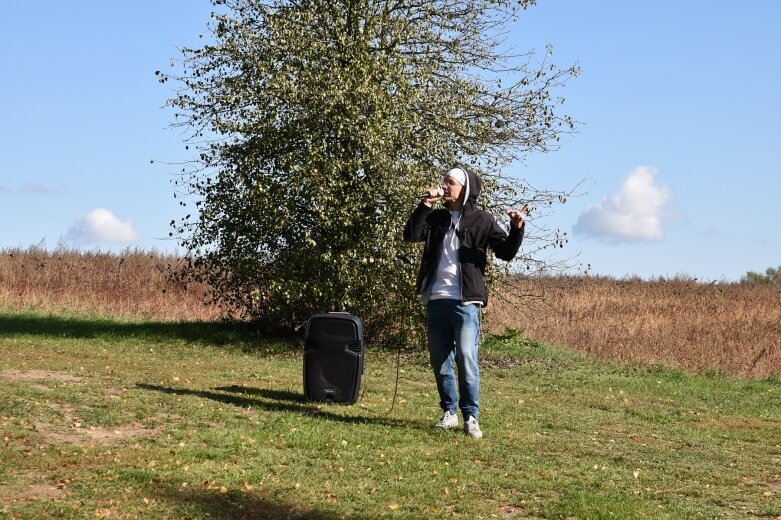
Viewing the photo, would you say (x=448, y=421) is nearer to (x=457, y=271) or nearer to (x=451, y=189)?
(x=457, y=271)

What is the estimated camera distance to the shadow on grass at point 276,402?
38.8ft

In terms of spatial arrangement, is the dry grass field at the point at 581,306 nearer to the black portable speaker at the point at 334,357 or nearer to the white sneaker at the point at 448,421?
the black portable speaker at the point at 334,357

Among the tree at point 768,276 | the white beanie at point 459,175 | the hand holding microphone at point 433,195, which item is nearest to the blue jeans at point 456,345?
the hand holding microphone at point 433,195

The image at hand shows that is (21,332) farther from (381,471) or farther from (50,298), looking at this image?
(381,471)

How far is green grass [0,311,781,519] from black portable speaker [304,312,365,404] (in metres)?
0.21

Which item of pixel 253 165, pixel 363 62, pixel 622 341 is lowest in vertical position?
pixel 622 341

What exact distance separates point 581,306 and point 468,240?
59.5 feet

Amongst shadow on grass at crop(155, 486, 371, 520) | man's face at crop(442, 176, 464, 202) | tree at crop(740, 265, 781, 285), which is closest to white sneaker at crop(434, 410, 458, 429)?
man's face at crop(442, 176, 464, 202)

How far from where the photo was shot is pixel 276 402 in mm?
12930

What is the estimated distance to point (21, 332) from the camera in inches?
872

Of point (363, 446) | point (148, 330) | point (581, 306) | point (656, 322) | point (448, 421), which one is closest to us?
point (363, 446)

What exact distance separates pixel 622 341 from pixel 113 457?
16.1m

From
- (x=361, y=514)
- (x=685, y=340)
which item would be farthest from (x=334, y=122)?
(x=361, y=514)

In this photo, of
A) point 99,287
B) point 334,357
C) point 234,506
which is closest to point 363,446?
point 234,506
